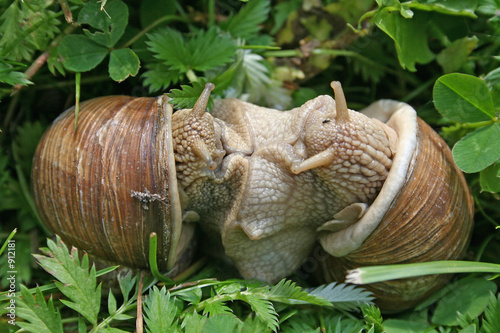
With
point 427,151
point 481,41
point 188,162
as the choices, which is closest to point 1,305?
point 188,162

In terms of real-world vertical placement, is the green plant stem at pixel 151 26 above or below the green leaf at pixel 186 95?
above

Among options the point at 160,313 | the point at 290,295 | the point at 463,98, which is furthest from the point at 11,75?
the point at 463,98

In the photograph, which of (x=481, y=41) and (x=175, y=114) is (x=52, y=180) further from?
(x=481, y=41)

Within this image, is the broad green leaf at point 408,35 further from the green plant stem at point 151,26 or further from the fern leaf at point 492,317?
the fern leaf at point 492,317

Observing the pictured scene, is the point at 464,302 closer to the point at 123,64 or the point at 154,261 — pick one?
the point at 154,261

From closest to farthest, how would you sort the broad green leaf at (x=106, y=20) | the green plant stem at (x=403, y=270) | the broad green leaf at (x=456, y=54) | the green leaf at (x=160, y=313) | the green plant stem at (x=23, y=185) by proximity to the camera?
the green plant stem at (x=403, y=270), the green leaf at (x=160, y=313), the broad green leaf at (x=106, y=20), the broad green leaf at (x=456, y=54), the green plant stem at (x=23, y=185)

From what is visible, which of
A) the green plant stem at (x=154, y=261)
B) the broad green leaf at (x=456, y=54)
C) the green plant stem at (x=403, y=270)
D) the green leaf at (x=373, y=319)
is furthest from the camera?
the broad green leaf at (x=456, y=54)

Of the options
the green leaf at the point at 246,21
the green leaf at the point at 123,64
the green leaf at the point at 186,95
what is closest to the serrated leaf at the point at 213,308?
the green leaf at the point at 186,95
